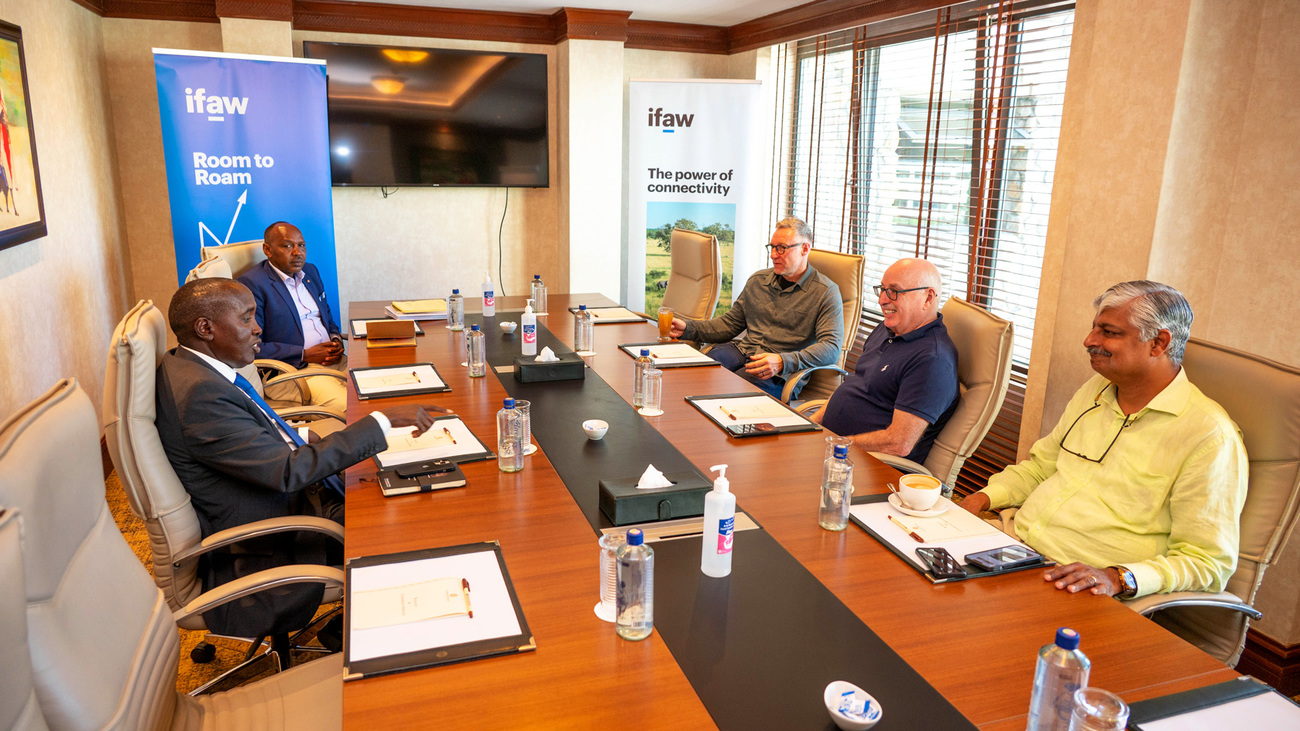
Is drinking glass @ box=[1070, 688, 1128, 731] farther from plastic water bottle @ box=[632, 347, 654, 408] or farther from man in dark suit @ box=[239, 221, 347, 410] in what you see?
man in dark suit @ box=[239, 221, 347, 410]

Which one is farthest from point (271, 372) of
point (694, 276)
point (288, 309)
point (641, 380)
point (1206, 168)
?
point (1206, 168)

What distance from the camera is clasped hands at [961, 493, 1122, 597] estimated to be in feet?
5.17

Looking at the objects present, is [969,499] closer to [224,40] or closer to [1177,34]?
[1177,34]

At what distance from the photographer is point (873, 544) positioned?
5.74 feet

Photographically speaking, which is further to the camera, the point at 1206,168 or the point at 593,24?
the point at 593,24

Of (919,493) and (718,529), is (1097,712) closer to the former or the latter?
(718,529)

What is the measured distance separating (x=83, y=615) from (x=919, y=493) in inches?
62.2

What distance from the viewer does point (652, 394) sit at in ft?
8.60

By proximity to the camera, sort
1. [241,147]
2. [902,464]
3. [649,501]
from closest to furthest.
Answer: [649,501]
[902,464]
[241,147]

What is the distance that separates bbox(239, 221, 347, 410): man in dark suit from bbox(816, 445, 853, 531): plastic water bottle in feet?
8.50

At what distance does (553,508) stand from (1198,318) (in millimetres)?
2368

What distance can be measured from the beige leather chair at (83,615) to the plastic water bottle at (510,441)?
2.02 feet

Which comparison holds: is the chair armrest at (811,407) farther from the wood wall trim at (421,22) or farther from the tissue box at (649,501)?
the wood wall trim at (421,22)

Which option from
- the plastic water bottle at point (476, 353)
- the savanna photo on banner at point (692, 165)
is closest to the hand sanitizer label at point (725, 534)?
the plastic water bottle at point (476, 353)
